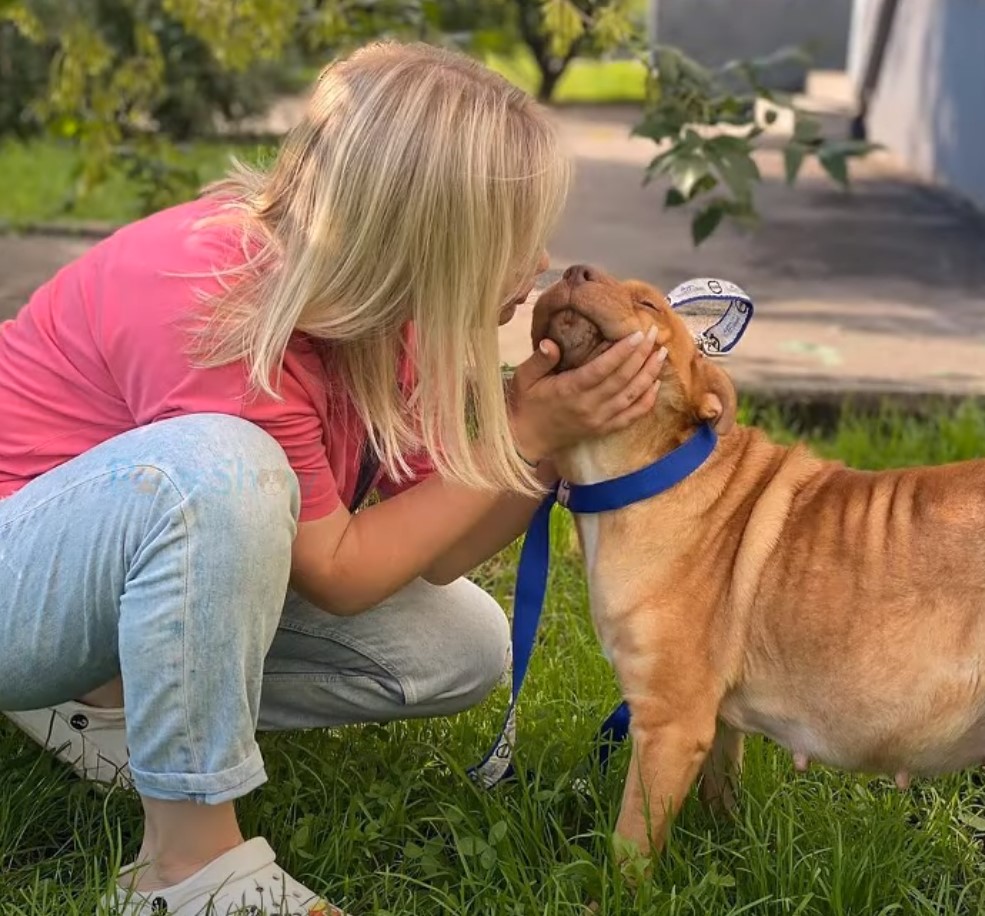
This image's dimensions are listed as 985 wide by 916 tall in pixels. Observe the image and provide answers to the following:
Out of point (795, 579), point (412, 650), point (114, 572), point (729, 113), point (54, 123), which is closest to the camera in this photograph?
point (114, 572)

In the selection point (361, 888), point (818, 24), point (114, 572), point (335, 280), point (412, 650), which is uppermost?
point (335, 280)

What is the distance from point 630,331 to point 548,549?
503 millimetres

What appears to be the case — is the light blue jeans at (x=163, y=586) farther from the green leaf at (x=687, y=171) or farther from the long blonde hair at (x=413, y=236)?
the green leaf at (x=687, y=171)

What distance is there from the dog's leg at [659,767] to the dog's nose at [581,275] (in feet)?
2.36

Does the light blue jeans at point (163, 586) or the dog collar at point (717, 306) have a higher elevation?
the dog collar at point (717, 306)

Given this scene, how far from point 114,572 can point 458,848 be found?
76 centimetres

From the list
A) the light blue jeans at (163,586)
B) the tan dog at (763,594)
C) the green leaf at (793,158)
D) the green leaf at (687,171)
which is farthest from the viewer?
the green leaf at (793,158)

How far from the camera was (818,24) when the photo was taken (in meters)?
14.7

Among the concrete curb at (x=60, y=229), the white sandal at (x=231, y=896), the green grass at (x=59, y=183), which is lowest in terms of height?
the green grass at (x=59, y=183)

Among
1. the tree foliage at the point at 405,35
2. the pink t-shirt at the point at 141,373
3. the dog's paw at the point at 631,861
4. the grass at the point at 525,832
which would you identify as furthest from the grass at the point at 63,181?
the dog's paw at the point at 631,861

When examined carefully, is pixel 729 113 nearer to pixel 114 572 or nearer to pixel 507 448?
pixel 507 448

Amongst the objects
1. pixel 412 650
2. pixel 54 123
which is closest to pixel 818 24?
pixel 54 123

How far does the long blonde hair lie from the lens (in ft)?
7.83

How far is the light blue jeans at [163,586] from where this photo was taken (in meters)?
2.31
